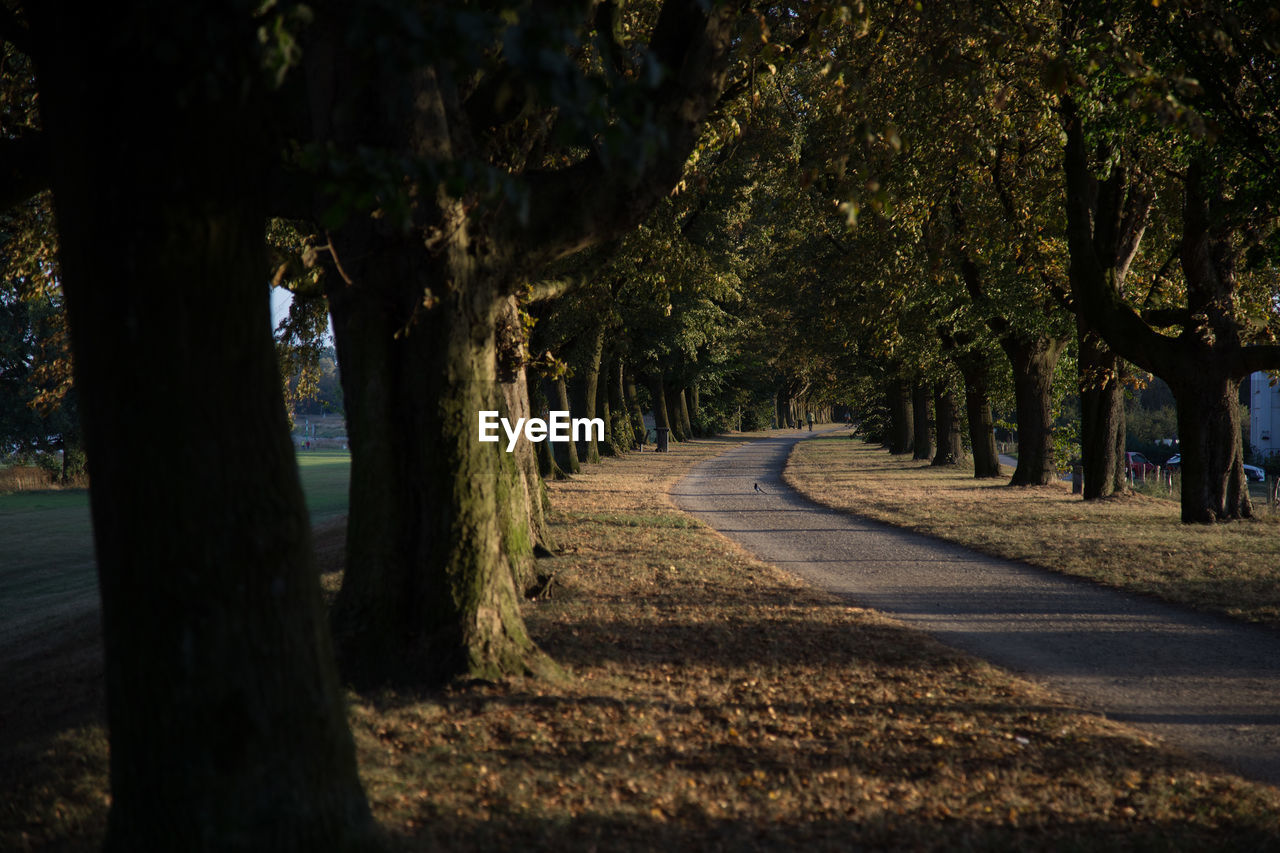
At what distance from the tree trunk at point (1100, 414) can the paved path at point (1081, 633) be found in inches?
276

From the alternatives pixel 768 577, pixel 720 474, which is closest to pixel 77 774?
pixel 768 577

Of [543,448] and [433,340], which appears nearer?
[433,340]

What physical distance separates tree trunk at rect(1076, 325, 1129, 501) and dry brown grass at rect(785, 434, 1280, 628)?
1.84ft

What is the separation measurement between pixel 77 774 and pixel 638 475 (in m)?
A: 23.9

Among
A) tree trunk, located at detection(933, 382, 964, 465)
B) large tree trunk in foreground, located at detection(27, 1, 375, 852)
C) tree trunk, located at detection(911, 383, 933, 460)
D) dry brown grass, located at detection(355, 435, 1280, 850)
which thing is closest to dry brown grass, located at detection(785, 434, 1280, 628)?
dry brown grass, located at detection(355, 435, 1280, 850)

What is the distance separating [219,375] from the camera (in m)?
3.03

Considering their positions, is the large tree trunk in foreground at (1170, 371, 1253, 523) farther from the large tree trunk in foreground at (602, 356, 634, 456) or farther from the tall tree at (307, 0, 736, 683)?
the large tree trunk in foreground at (602, 356, 634, 456)

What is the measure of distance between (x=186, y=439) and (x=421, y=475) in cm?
309

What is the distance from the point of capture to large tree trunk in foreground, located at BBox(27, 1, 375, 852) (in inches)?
113

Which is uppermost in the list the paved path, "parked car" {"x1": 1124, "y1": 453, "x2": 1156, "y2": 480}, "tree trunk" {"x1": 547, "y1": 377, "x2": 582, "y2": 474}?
"tree trunk" {"x1": 547, "y1": 377, "x2": 582, "y2": 474}

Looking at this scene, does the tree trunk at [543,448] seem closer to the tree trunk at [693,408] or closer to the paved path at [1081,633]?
the paved path at [1081,633]

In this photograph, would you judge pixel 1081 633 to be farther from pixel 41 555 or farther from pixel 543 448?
pixel 41 555

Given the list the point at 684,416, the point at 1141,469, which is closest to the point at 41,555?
the point at 1141,469

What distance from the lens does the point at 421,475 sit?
6.06 m
